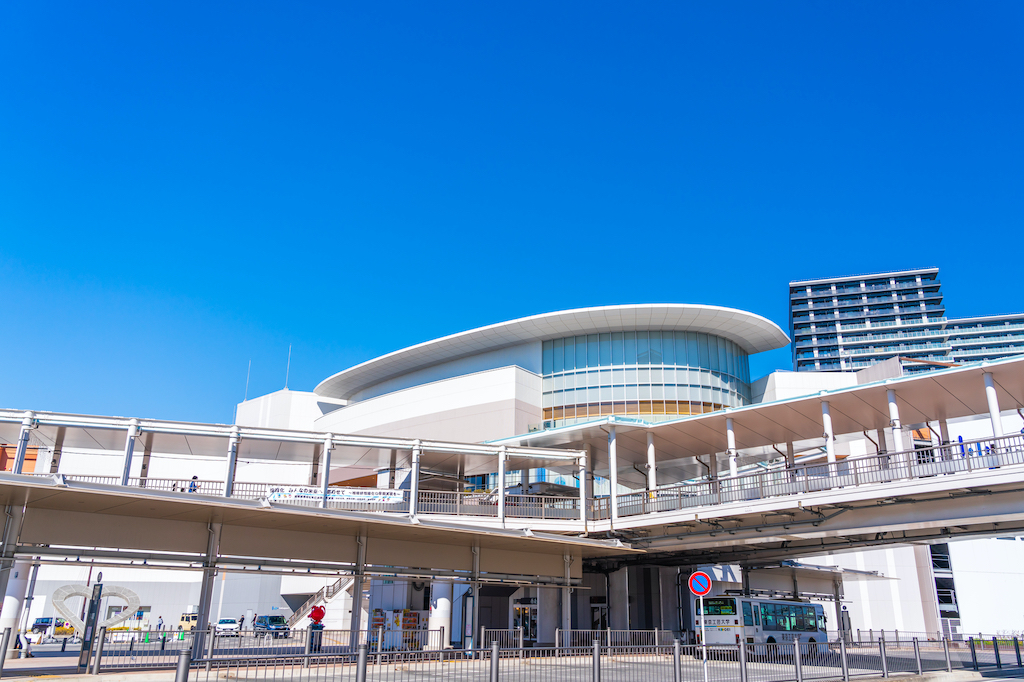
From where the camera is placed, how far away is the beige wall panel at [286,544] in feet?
74.5

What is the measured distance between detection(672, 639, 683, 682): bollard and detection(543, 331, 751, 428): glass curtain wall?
112 ft

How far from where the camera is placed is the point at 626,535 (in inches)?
1128

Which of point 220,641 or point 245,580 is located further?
point 245,580

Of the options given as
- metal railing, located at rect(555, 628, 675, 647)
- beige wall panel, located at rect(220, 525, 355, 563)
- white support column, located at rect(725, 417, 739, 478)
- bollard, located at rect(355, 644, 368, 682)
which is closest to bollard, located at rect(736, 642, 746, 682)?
metal railing, located at rect(555, 628, 675, 647)

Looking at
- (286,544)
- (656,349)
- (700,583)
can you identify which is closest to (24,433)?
(286,544)

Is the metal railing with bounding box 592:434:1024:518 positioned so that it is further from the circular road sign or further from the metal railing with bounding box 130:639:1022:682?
the circular road sign

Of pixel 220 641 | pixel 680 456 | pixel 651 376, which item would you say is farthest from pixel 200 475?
pixel 220 641

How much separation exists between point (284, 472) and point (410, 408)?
15.6m

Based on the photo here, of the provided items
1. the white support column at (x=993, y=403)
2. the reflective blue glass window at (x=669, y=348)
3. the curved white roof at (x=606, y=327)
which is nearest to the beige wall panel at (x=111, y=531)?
the white support column at (x=993, y=403)

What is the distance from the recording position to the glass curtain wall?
49688 mm

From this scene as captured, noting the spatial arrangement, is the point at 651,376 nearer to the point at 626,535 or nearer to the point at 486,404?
the point at 486,404

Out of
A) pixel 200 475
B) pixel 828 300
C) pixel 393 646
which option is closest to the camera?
pixel 393 646

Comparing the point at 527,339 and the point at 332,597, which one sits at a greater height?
the point at 527,339

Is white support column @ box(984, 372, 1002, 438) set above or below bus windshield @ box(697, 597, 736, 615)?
above
